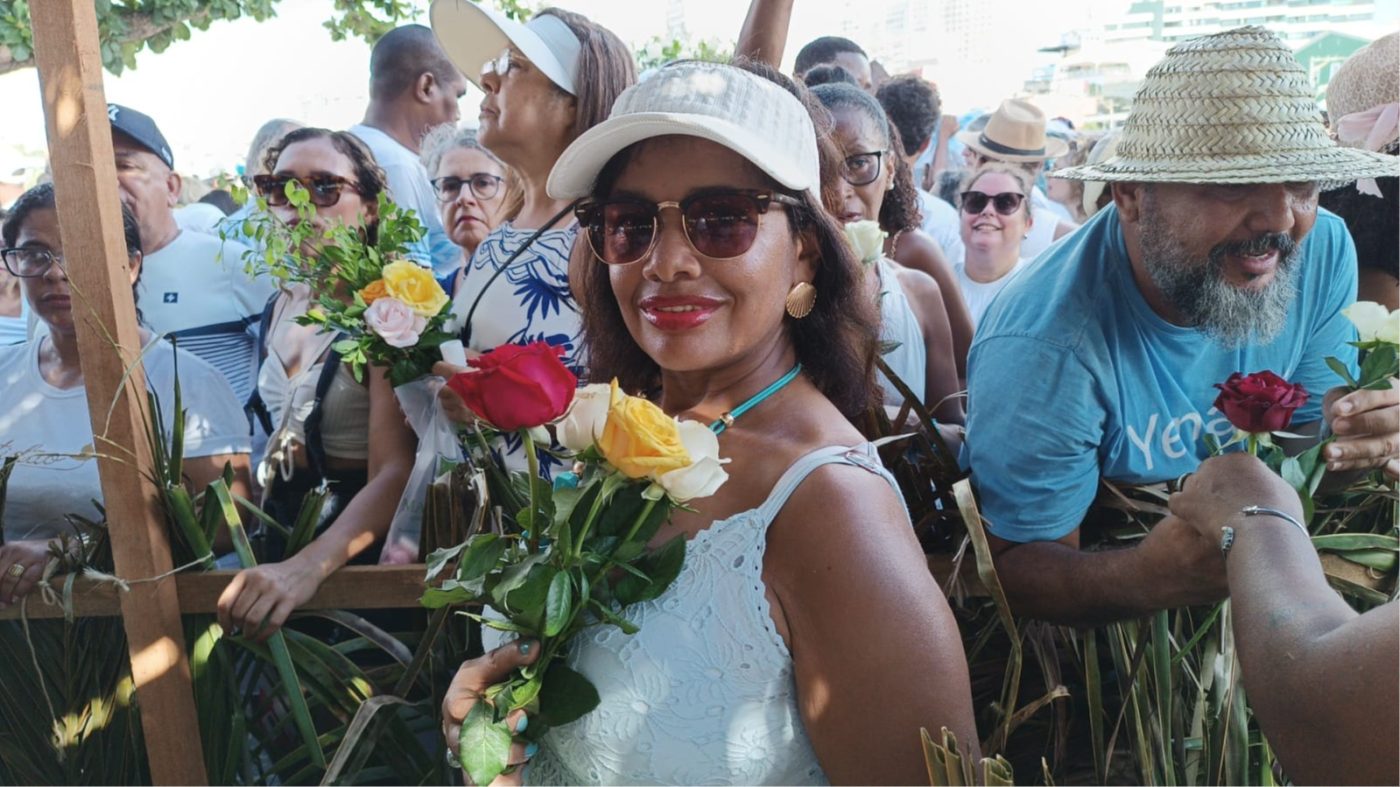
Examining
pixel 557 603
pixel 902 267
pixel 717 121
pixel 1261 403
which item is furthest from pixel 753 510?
pixel 902 267

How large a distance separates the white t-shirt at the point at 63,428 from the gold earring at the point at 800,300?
176 cm

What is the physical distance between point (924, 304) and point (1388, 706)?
235cm

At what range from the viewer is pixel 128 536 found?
2.30 m

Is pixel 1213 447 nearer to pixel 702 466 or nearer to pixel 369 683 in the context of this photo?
pixel 702 466

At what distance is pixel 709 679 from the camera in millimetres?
1483

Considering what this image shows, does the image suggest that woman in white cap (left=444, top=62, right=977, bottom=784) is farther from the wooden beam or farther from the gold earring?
the wooden beam

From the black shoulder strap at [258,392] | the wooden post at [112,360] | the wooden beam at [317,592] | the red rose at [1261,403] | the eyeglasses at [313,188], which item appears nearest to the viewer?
the red rose at [1261,403]

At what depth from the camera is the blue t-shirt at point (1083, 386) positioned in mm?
2074

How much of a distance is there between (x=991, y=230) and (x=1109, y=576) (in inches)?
117

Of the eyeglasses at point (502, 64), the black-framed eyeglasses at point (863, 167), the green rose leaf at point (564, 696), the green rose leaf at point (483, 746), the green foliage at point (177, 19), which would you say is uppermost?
the green foliage at point (177, 19)

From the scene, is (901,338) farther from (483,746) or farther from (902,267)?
(483,746)

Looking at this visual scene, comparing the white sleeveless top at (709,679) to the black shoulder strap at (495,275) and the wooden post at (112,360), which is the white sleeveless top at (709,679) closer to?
the wooden post at (112,360)

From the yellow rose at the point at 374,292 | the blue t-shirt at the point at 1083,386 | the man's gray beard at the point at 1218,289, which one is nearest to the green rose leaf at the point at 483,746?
the blue t-shirt at the point at 1083,386

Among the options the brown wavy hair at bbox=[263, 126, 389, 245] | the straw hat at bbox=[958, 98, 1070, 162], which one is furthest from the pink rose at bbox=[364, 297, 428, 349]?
the straw hat at bbox=[958, 98, 1070, 162]
